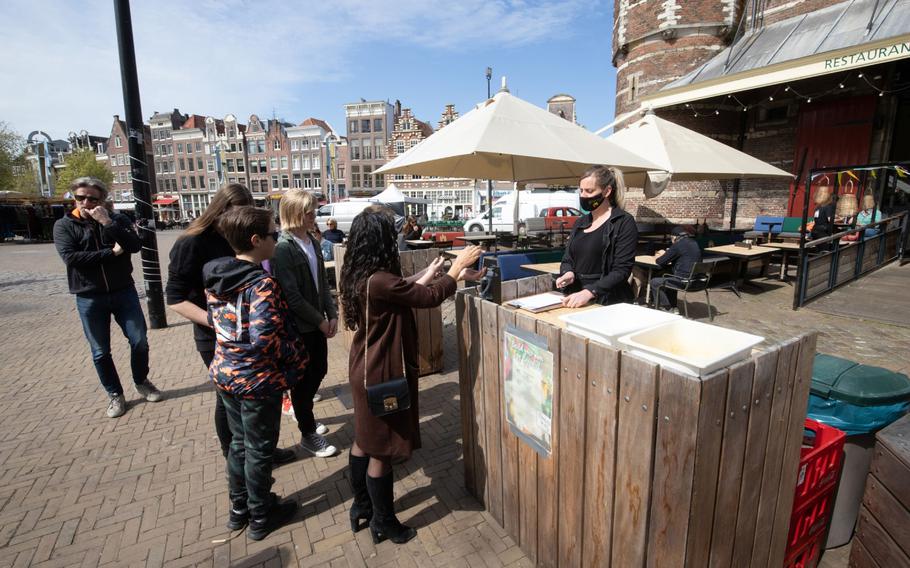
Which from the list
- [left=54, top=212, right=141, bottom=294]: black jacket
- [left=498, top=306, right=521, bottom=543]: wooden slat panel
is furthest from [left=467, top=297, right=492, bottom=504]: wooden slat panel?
[left=54, top=212, right=141, bottom=294]: black jacket

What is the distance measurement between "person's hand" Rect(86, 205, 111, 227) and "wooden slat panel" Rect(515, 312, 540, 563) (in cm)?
341

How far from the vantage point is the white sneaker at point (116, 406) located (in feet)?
12.2

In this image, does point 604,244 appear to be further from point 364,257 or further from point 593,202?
point 364,257

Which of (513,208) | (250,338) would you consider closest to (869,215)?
(250,338)

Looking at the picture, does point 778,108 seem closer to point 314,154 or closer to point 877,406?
point 877,406

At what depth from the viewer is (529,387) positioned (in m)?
1.87

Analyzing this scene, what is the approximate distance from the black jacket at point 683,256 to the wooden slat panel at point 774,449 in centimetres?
457

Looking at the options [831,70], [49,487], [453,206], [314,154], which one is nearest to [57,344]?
[49,487]

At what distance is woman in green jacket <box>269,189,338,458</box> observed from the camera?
2.77 meters

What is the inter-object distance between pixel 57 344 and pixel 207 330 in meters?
5.09

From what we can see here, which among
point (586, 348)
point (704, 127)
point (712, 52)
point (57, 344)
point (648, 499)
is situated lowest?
point (57, 344)

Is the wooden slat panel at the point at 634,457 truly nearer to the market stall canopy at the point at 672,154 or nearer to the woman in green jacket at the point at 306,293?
the woman in green jacket at the point at 306,293

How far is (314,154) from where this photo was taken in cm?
5075

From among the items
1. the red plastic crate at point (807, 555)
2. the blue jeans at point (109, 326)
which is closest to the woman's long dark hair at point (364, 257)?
the red plastic crate at point (807, 555)
